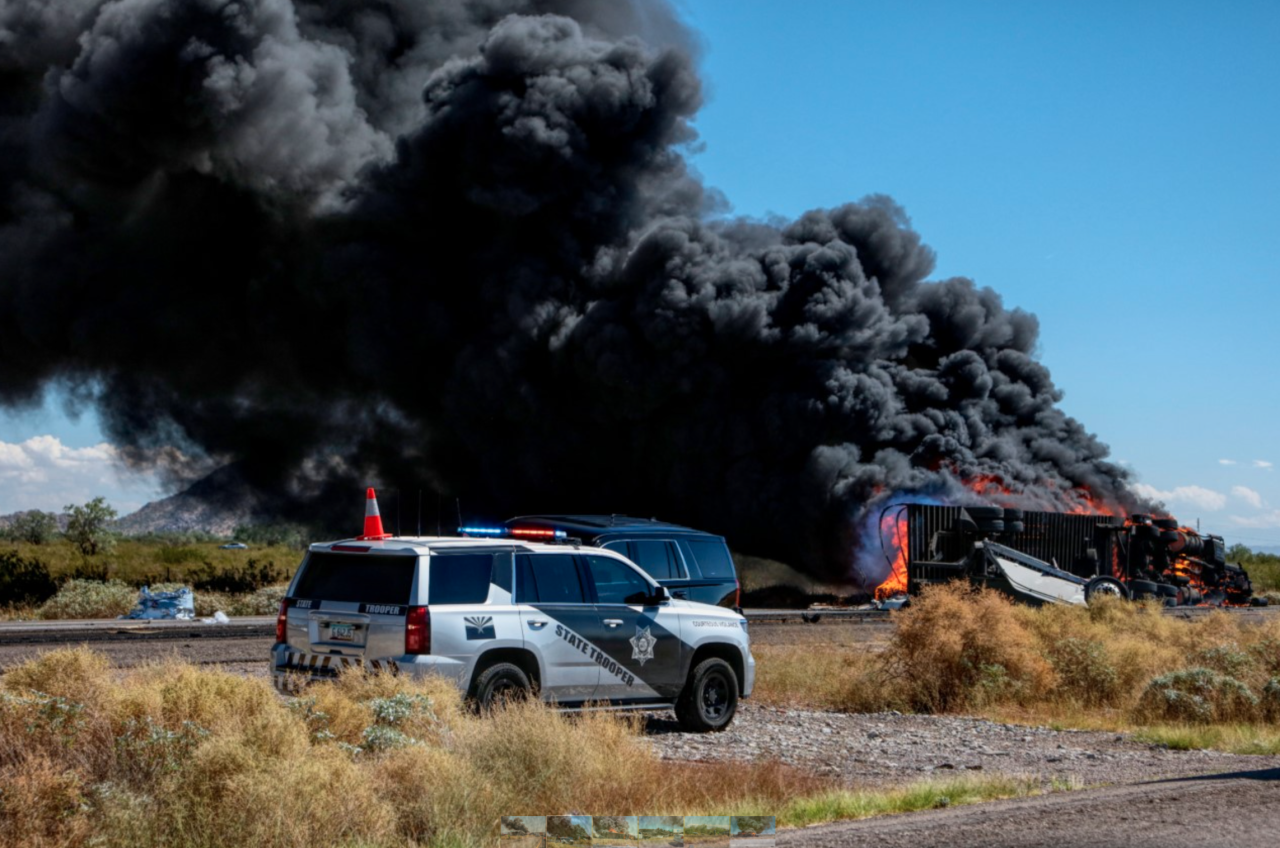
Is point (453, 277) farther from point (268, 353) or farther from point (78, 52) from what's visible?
point (78, 52)

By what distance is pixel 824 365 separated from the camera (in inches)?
1839

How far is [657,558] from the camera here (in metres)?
14.9

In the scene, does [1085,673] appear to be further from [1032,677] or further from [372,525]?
[372,525]

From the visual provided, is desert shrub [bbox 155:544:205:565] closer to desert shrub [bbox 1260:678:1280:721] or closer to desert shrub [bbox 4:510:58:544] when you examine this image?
desert shrub [bbox 4:510:58:544]

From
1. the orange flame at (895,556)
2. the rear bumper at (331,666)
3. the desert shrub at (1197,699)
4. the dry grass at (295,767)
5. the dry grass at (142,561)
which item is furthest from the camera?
the dry grass at (142,561)

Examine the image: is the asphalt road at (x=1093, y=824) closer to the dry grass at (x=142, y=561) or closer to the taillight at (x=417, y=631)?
the taillight at (x=417, y=631)

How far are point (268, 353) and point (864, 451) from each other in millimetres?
25988

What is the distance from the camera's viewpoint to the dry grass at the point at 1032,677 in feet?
46.5

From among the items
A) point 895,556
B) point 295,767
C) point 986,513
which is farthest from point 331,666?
point 895,556

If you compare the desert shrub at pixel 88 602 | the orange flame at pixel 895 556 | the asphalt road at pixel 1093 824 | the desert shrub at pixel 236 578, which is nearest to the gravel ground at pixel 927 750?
the asphalt road at pixel 1093 824

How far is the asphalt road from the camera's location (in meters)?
7.04

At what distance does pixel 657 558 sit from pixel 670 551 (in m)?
0.20

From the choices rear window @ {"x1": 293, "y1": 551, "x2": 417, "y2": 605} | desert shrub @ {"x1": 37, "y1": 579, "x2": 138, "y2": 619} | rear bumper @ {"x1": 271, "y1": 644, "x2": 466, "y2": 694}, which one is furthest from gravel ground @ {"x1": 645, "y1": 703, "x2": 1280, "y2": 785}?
desert shrub @ {"x1": 37, "y1": 579, "x2": 138, "y2": 619}

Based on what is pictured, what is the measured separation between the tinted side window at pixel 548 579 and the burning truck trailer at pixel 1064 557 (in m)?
15.1
